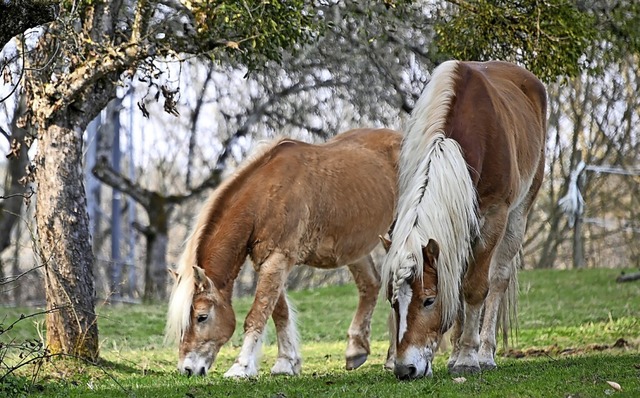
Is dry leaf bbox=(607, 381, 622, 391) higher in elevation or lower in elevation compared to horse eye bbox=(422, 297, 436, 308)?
lower

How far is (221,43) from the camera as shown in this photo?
26.2 ft

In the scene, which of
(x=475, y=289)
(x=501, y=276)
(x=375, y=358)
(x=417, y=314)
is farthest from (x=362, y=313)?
(x=417, y=314)

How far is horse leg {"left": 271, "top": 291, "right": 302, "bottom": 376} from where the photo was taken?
24.8 ft

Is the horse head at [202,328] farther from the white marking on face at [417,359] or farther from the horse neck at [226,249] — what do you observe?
the white marking on face at [417,359]

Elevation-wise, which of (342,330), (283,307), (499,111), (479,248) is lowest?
(342,330)

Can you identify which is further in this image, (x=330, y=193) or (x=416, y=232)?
(x=330, y=193)

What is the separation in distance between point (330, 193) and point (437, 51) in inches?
123

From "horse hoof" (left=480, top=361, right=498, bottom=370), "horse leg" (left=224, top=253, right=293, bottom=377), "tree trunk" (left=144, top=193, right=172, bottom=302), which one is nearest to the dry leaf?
"horse hoof" (left=480, top=361, right=498, bottom=370)

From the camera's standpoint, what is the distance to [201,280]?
701 centimetres

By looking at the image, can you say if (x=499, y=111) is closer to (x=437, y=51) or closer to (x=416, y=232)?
(x=416, y=232)

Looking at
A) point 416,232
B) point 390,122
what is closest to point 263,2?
point 416,232

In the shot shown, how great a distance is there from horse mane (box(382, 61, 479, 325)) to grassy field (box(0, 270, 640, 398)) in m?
0.68

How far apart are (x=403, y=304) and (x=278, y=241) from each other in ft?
6.55

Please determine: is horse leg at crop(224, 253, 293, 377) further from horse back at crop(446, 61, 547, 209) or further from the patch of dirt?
the patch of dirt
